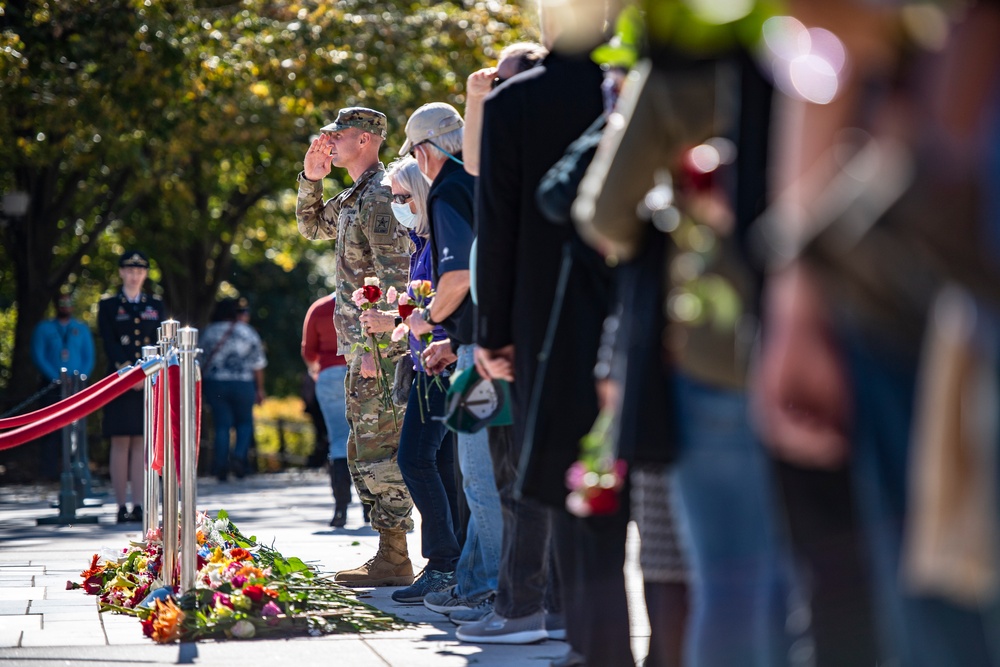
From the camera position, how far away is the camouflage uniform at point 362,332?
7090 mm

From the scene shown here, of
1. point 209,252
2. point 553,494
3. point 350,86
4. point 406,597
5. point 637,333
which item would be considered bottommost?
point 406,597

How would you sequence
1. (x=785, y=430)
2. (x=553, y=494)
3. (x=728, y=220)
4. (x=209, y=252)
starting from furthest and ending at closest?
(x=209, y=252) → (x=553, y=494) → (x=728, y=220) → (x=785, y=430)

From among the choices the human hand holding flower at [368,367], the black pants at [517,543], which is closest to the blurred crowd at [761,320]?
the black pants at [517,543]

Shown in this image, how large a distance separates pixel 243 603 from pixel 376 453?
1681 mm

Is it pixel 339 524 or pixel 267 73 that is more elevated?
pixel 267 73

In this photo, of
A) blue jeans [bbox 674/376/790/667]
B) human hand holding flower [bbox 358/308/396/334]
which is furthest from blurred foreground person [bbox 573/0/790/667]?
human hand holding flower [bbox 358/308/396/334]

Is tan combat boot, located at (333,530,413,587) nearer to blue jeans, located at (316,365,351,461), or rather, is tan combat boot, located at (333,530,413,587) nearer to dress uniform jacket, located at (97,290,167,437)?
blue jeans, located at (316,365,351,461)

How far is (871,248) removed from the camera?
223cm

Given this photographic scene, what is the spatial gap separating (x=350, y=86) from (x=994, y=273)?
54.3ft

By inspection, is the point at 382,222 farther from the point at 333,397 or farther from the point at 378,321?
the point at 333,397

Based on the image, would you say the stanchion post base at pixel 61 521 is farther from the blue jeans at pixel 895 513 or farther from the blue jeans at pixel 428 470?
the blue jeans at pixel 895 513

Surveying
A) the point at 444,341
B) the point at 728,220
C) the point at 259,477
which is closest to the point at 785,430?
the point at 728,220

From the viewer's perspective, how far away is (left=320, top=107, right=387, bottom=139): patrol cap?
733cm

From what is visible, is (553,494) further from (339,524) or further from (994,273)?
(339,524)
